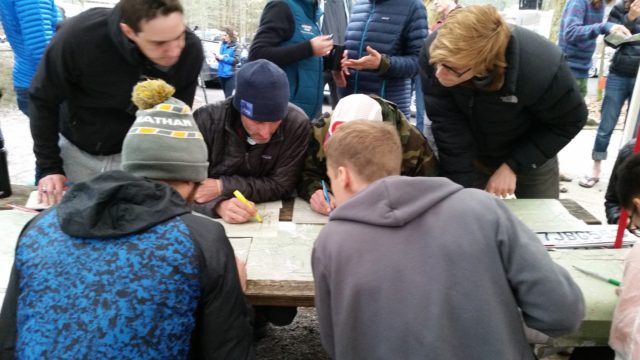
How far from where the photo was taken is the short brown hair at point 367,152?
128 centimetres

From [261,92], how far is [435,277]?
123 centimetres

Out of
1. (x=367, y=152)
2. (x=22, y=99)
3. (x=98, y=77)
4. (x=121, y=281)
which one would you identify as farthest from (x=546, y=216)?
(x=22, y=99)

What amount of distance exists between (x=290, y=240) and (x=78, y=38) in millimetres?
1228

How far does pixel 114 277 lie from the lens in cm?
104

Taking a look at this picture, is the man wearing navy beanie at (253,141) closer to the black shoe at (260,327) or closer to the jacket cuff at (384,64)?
the black shoe at (260,327)

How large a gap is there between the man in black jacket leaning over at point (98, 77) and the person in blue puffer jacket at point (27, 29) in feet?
2.09

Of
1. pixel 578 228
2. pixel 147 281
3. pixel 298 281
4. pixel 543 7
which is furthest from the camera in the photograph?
pixel 543 7

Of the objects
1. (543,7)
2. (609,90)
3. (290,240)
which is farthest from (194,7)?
(290,240)

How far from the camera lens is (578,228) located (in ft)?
6.40

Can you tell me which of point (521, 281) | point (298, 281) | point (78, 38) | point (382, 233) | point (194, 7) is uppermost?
point (78, 38)

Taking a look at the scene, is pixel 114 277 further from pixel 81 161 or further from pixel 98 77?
pixel 81 161

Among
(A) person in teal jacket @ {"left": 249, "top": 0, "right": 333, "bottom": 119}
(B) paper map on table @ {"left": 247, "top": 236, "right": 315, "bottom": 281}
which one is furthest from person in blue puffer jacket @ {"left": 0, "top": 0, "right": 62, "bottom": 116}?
(B) paper map on table @ {"left": 247, "top": 236, "right": 315, "bottom": 281}

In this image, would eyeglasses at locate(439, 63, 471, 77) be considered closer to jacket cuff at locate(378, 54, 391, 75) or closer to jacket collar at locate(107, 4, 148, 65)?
jacket cuff at locate(378, 54, 391, 75)

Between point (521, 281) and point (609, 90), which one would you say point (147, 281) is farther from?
point (609, 90)
